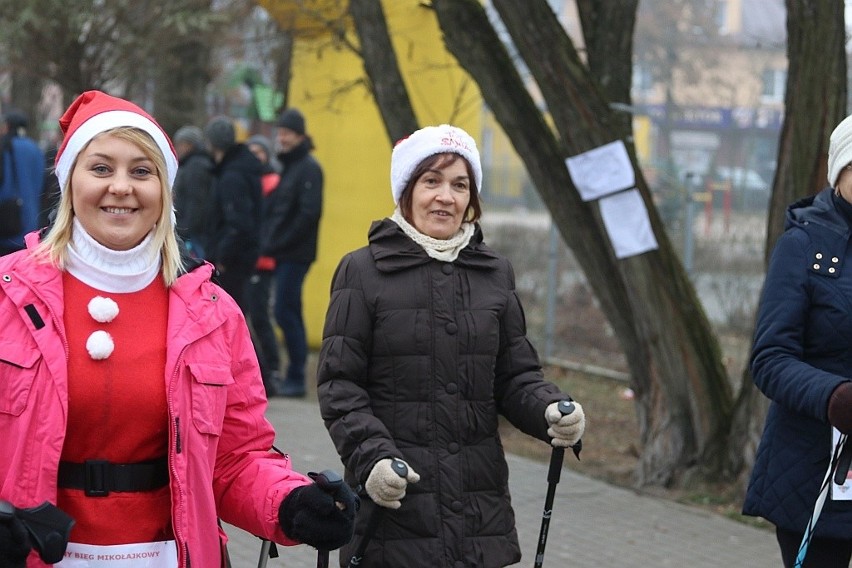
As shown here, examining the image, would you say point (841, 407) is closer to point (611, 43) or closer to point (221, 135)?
point (611, 43)

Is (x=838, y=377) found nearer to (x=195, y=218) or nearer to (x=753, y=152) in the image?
(x=195, y=218)

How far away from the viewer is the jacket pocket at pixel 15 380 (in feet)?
9.04

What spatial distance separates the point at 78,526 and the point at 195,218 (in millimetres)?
7914

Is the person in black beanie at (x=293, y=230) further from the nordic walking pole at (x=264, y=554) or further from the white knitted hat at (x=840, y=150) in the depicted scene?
the nordic walking pole at (x=264, y=554)

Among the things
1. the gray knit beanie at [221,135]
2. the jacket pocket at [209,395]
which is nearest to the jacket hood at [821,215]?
the jacket pocket at [209,395]

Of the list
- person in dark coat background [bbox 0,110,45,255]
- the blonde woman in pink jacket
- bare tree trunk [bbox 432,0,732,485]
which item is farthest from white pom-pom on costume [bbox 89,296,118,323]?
person in dark coat background [bbox 0,110,45,255]

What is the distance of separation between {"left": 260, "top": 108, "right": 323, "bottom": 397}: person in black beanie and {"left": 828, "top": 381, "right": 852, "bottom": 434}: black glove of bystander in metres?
7.14

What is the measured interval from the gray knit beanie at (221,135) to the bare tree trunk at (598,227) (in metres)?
3.08

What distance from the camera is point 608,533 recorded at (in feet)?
23.6

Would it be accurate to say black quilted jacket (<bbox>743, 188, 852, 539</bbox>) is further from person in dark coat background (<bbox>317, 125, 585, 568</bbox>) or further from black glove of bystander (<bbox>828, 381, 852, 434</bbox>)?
person in dark coat background (<bbox>317, 125, 585, 568</bbox>)

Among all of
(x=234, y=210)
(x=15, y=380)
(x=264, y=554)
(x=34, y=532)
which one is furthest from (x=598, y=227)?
(x=34, y=532)

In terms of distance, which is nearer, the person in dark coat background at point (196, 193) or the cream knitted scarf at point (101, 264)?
the cream knitted scarf at point (101, 264)

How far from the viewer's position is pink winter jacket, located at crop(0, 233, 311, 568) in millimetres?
2760

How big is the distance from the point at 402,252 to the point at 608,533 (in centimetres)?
352
